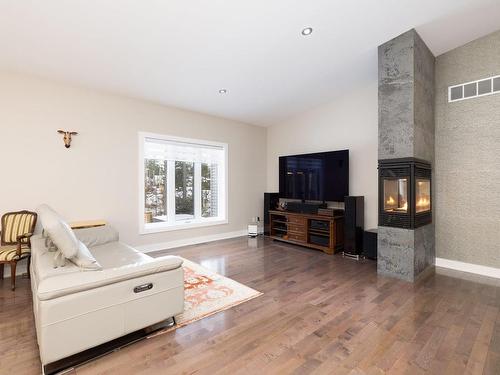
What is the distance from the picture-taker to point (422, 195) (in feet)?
11.9

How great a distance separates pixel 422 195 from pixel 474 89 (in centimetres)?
165

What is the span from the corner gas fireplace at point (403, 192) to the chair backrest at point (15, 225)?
4651 mm

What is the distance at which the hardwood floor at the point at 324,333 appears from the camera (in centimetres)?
175

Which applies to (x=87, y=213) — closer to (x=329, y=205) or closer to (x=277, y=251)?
(x=277, y=251)

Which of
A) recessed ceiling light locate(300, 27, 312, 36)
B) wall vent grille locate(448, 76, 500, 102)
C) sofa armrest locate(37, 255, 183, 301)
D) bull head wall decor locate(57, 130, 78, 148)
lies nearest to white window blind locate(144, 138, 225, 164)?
bull head wall decor locate(57, 130, 78, 148)

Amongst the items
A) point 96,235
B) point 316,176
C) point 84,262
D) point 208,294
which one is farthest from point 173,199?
point 84,262

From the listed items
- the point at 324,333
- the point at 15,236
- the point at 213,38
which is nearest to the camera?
the point at 324,333

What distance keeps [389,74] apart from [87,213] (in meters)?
4.80

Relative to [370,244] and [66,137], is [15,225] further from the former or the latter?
[370,244]

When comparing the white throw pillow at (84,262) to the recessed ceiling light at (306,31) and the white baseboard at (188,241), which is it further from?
the recessed ceiling light at (306,31)

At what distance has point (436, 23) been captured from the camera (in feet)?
10.6

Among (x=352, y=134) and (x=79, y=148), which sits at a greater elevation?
(x=352, y=134)

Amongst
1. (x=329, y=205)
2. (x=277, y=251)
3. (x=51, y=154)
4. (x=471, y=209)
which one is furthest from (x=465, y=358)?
(x=51, y=154)

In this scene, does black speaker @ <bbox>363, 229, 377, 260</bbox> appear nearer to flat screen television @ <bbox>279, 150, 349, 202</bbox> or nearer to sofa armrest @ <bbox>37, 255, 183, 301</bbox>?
flat screen television @ <bbox>279, 150, 349, 202</bbox>
